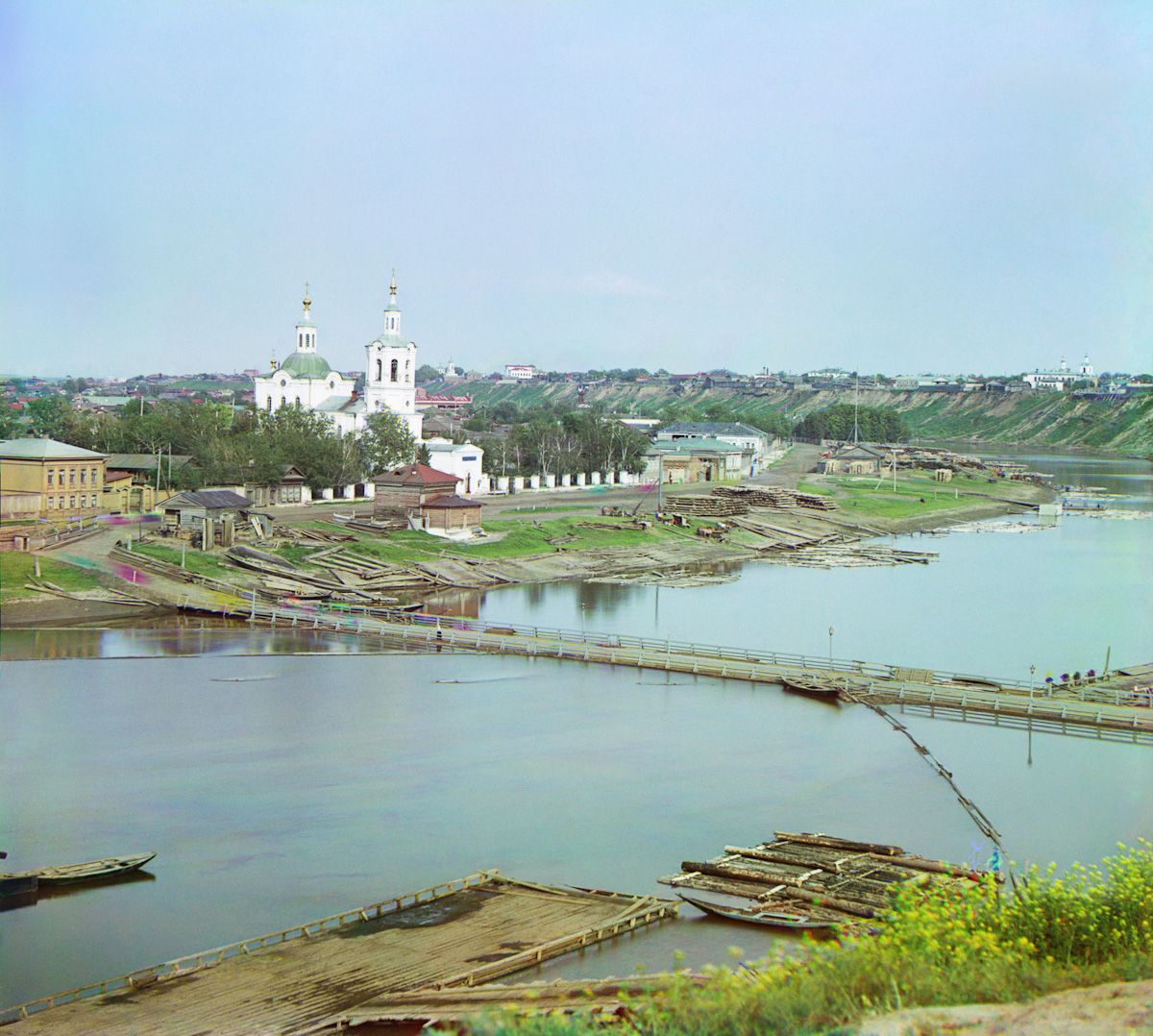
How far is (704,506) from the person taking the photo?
52.2m

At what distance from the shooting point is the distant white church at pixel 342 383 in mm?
57406

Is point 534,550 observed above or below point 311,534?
below

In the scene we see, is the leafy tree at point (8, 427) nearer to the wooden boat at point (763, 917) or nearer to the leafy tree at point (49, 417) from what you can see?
the leafy tree at point (49, 417)

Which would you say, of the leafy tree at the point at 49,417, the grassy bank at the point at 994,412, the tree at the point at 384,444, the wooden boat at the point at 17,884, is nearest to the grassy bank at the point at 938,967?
the wooden boat at the point at 17,884

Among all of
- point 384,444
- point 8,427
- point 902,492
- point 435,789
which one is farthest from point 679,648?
point 902,492

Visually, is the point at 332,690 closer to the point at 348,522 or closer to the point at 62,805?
the point at 62,805

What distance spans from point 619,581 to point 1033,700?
18.5 m

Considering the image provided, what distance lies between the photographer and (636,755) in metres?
19.9

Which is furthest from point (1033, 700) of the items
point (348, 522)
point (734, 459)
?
point (734, 459)

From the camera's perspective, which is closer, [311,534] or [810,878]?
[810,878]

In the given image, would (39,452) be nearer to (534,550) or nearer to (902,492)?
(534,550)

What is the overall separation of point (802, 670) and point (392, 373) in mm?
36458

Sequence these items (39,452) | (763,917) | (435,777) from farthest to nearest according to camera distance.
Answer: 1. (39,452)
2. (435,777)
3. (763,917)

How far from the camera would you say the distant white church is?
57.4 meters
